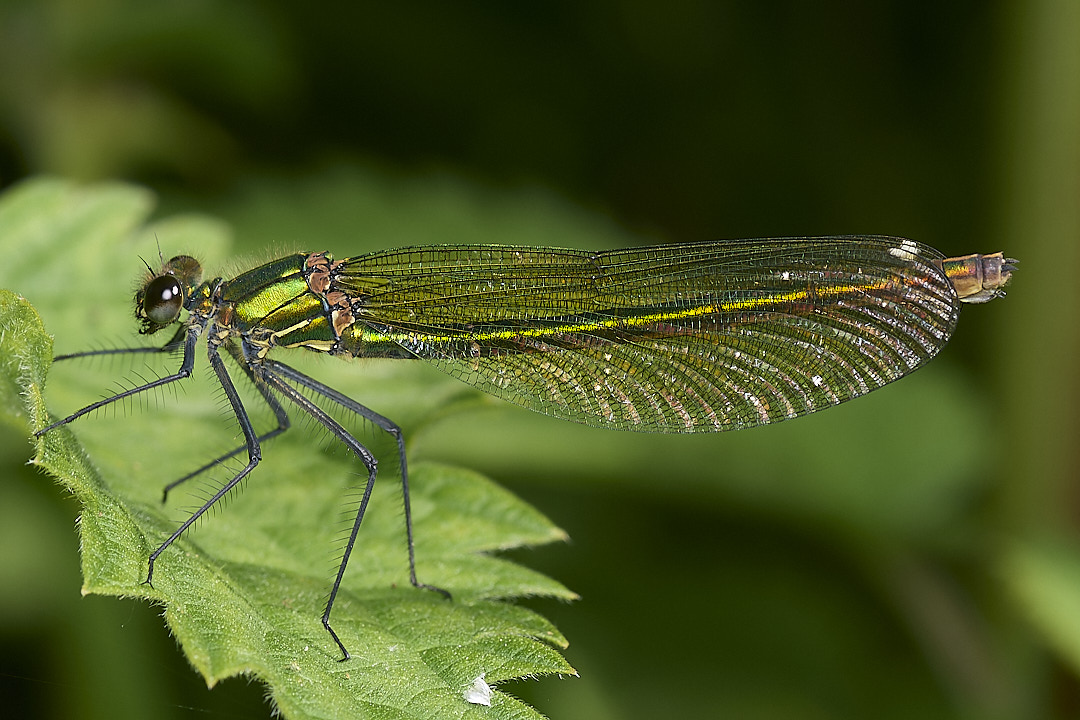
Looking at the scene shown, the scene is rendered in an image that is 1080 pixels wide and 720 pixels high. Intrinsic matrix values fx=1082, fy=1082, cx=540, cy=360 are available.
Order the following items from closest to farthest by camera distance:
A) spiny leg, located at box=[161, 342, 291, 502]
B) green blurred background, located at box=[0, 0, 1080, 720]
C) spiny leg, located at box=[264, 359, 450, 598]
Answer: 1. spiny leg, located at box=[264, 359, 450, 598]
2. spiny leg, located at box=[161, 342, 291, 502]
3. green blurred background, located at box=[0, 0, 1080, 720]

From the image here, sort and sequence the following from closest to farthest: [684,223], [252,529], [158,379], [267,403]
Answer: [252,529] → [158,379] → [267,403] → [684,223]

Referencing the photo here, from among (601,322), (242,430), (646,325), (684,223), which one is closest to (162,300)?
(242,430)

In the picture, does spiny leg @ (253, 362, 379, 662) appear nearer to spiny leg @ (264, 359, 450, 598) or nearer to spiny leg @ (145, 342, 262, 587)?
spiny leg @ (264, 359, 450, 598)

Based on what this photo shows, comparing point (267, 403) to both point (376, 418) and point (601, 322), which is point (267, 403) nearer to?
point (376, 418)

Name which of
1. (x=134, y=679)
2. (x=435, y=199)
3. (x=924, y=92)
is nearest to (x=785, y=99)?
(x=924, y=92)

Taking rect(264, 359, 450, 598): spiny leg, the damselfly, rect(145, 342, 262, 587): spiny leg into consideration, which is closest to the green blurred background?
rect(264, 359, 450, 598): spiny leg

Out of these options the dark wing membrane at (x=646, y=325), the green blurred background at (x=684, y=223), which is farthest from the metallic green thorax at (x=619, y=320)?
the green blurred background at (x=684, y=223)
